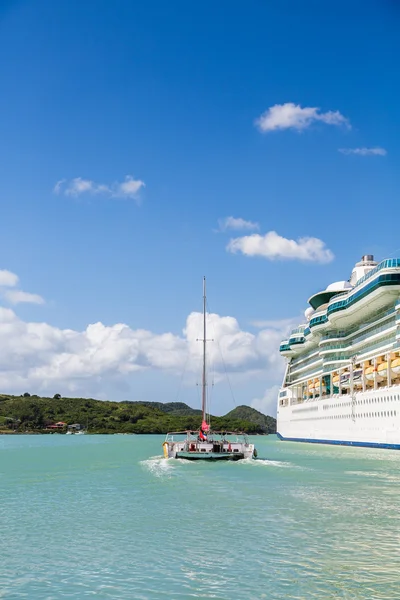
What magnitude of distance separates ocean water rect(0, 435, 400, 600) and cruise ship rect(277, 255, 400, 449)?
3348cm

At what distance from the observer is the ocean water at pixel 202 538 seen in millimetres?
16016

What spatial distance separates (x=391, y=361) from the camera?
243 ft

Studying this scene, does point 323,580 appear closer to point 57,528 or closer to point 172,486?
point 57,528

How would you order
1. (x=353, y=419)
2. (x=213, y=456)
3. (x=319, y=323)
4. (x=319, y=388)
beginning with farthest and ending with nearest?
(x=319, y=388)
(x=319, y=323)
(x=353, y=419)
(x=213, y=456)

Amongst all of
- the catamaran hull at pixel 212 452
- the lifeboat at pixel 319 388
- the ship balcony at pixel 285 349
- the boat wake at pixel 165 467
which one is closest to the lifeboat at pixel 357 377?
the lifeboat at pixel 319 388

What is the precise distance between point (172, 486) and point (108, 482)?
5202 millimetres

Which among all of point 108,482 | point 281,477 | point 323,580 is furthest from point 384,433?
point 323,580

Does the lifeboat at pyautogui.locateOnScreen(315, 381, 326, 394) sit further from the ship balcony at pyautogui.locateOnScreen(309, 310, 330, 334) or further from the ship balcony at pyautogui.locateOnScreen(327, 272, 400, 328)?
the ship balcony at pyautogui.locateOnScreen(327, 272, 400, 328)

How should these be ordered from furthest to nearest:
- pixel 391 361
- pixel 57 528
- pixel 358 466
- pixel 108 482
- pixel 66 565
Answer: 1. pixel 391 361
2. pixel 358 466
3. pixel 108 482
4. pixel 57 528
5. pixel 66 565

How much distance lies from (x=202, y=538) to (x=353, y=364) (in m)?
70.2

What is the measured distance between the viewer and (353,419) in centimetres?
8181

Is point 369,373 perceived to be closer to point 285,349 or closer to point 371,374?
point 371,374

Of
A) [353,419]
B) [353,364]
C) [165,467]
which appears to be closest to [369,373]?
[353,419]

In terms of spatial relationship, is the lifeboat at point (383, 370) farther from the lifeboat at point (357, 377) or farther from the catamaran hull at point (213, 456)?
the catamaran hull at point (213, 456)
